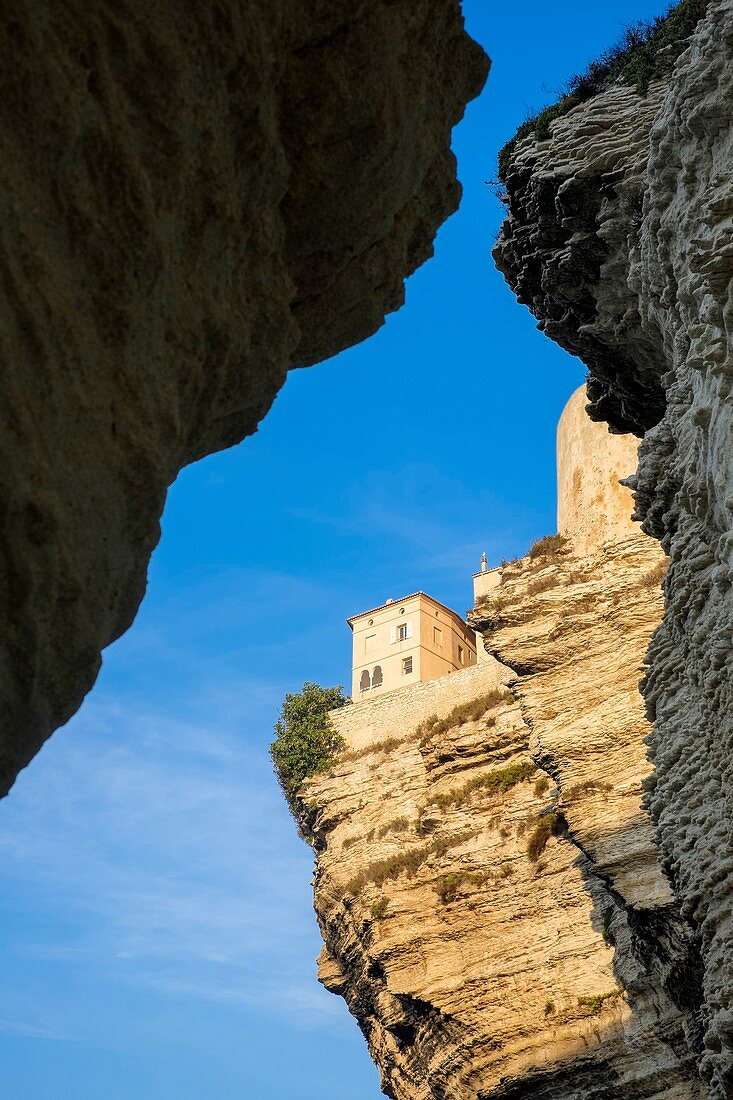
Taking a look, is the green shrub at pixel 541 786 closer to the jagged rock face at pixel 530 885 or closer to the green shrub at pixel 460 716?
the jagged rock face at pixel 530 885

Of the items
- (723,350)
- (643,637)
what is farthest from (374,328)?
(643,637)

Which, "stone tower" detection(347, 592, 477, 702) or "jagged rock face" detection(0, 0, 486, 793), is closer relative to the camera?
"jagged rock face" detection(0, 0, 486, 793)

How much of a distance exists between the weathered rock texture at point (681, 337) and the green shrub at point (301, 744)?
24700 millimetres

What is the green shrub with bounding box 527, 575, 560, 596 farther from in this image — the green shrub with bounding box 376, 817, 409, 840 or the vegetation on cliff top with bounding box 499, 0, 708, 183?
the vegetation on cliff top with bounding box 499, 0, 708, 183

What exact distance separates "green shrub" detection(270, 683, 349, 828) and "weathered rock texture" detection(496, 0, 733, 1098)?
24.7 metres

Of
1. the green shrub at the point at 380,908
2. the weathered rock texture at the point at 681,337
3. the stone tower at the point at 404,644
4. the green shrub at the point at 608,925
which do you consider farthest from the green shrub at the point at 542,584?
the stone tower at the point at 404,644

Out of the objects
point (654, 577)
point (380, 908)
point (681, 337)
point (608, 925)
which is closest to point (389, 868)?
point (380, 908)

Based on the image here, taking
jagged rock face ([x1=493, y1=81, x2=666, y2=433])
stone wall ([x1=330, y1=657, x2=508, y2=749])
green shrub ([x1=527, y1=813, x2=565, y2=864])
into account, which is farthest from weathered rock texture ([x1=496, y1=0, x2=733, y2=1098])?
stone wall ([x1=330, y1=657, x2=508, y2=749])

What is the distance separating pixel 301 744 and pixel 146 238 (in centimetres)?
3354

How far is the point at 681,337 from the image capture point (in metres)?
9.49

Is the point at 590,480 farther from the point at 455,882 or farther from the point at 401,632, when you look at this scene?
the point at 401,632

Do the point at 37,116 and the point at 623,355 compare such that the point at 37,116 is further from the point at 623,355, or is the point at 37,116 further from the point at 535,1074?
the point at 535,1074

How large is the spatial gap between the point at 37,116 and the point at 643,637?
69.6 feet

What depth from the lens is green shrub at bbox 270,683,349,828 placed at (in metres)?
35.1
